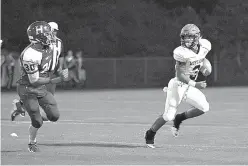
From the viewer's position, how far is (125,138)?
13.4m

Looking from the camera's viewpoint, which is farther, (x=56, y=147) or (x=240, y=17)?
(x=240, y=17)

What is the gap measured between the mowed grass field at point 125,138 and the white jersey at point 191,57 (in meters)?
1.12

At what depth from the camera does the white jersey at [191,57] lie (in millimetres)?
11625

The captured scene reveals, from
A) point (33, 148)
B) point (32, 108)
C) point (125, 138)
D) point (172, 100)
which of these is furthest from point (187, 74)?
point (33, 148)

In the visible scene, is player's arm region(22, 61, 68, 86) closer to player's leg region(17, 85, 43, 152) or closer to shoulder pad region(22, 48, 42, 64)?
shoulder pad region(22, 48, 42, 64)

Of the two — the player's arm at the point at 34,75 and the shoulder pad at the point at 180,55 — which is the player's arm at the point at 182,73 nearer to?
the shoulder pad at the point at 180,55

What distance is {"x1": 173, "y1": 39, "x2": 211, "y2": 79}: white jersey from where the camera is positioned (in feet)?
38.1

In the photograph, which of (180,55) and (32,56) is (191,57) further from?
(32,56)

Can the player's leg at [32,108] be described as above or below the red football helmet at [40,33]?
below

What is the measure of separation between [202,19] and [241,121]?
78.3 feet

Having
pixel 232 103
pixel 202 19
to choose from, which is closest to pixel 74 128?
pixel 232 103

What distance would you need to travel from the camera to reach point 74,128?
1535cm

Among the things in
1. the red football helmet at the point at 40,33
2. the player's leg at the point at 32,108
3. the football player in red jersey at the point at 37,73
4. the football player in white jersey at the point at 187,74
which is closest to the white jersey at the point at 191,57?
the football player in white jersey at the point at 187,74

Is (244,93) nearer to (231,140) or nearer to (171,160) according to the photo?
(231,140)
